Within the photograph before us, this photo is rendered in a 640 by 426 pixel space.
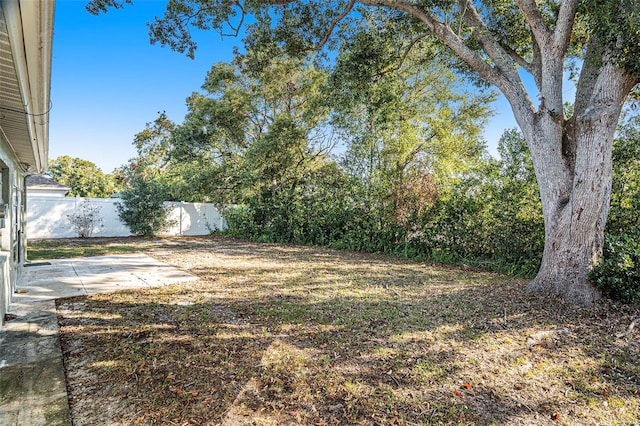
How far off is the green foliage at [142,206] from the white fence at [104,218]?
0.63 meters

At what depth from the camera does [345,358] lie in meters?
2.64

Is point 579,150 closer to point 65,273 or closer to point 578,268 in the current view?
point 578,268

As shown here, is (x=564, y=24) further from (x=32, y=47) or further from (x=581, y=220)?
(x=32, y=47)

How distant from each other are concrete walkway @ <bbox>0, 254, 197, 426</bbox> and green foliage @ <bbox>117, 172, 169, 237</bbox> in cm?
614

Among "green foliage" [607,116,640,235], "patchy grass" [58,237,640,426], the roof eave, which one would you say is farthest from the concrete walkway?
"green foliage" [607,116,640,235]

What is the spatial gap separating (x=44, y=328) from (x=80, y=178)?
26.5 meters

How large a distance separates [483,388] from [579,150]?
3.58m

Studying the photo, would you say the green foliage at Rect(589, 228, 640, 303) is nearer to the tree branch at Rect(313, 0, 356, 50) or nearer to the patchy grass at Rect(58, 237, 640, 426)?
the patchy grass at Rect(58, 237, 640, 426)

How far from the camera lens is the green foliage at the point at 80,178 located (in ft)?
76.0

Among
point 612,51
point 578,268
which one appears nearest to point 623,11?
point 612,51

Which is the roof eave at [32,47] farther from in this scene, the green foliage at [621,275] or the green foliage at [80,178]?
the green foliage at [80,178]

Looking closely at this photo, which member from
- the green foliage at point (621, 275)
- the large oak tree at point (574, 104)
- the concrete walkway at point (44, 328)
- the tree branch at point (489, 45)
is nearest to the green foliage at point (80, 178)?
the concrete walkway at point (44, 328)

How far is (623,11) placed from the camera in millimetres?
3691

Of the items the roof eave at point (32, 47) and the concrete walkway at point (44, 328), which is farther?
the concrete walkway at point (44, 328)
